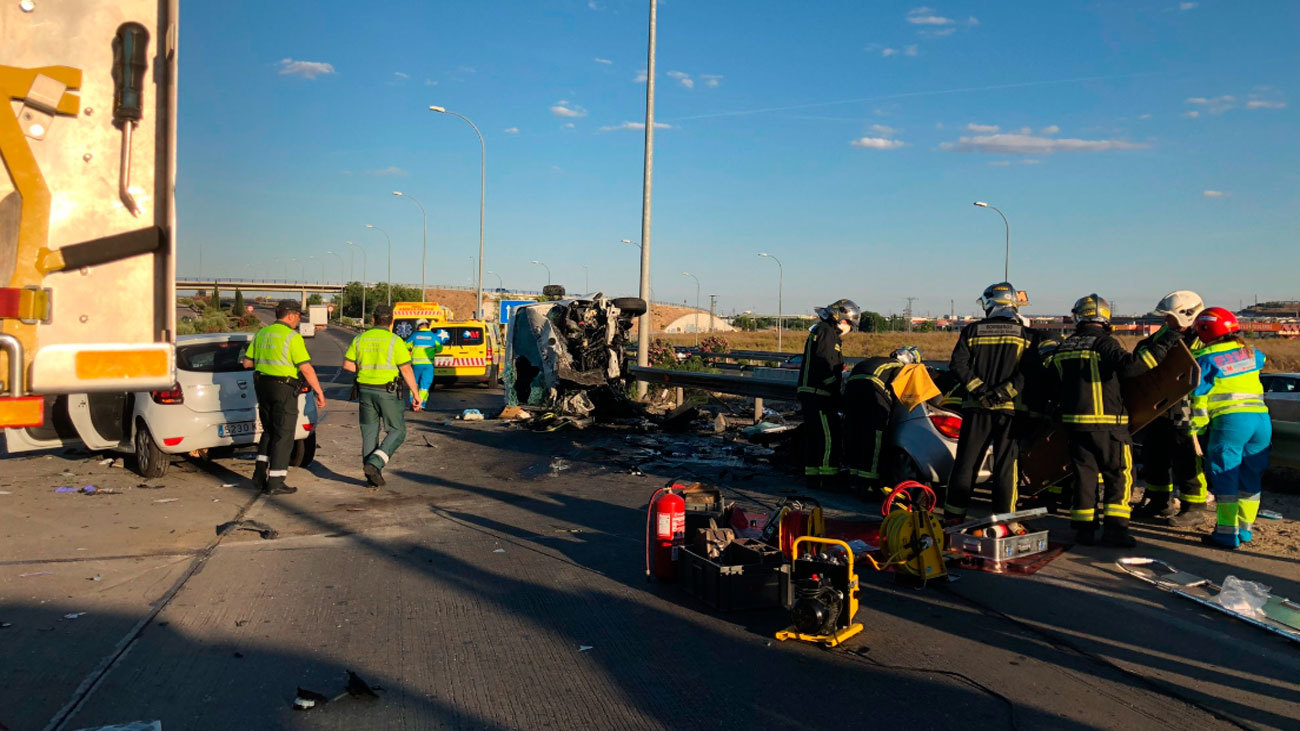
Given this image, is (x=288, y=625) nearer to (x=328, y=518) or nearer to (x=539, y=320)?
(x=328, y=518)

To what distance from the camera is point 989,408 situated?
7551 mm

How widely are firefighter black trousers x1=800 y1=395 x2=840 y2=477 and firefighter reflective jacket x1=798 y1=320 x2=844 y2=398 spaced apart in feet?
0.28

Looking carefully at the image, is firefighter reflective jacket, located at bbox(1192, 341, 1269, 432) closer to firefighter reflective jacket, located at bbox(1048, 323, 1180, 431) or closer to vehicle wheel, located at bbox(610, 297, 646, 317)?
firefighter reflective jacket, located at bbox(1048, 323, 1180, 431)

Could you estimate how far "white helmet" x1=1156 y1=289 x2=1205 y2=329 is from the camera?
7609 mm

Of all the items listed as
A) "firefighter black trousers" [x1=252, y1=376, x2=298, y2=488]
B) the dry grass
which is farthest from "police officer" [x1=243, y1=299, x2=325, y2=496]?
the dry grass

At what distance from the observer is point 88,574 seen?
6.30 m

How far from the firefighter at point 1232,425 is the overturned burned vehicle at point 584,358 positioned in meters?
9.95

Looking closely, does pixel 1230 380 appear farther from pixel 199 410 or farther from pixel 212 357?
pixel 212 357

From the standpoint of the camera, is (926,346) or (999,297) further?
(926,346)

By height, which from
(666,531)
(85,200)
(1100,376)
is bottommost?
(666,531)

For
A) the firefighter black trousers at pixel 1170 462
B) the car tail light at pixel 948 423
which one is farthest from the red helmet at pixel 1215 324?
the car tail light at pixel 948 423

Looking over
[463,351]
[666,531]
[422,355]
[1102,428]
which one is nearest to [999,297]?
[1102,428]

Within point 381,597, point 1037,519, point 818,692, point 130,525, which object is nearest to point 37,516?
point 130,525

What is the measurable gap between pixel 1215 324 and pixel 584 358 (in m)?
10.7
